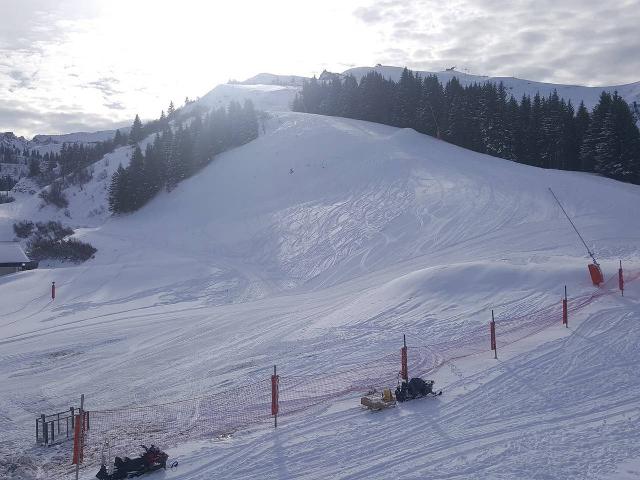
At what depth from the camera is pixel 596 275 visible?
2056 centimetres

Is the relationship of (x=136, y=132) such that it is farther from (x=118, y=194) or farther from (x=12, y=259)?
(x=12, y=259)

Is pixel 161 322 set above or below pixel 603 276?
below

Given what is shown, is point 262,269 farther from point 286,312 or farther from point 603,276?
point 603,276

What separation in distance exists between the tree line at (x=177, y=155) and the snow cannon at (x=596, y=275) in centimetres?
5234

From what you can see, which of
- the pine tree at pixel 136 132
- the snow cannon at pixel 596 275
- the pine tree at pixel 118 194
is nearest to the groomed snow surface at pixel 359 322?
the snow cannon at pixel 596 275

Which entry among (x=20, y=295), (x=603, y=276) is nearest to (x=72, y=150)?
(x=20, y=295)

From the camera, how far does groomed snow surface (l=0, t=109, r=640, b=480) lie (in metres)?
10.4

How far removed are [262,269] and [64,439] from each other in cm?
2416

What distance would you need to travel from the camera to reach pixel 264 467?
397 inches

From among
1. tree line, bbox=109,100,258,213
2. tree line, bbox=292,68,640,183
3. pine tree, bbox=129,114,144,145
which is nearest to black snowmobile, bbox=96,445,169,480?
tree line, bbox=292,68,640,183

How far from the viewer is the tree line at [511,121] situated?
53.2 meters

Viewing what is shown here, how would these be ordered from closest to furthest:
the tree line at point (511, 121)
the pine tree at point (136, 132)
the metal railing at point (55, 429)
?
the metal railing at point (55, 429) < the tree line at point (511, 121) < the pine tree at point (136, 132)

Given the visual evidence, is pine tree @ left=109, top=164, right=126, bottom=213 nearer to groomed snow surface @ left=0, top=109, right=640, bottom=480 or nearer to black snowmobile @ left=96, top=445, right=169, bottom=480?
groomed snow surface @ left=0, top=109, right=640, bottom=480

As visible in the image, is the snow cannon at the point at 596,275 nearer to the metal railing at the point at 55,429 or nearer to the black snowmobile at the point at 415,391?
the black snowmobile at the point at 415,391
